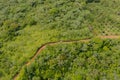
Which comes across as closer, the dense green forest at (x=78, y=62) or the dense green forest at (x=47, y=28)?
the dense green forest at (x=78, y=62)

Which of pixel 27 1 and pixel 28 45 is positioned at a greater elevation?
pixel 27 1

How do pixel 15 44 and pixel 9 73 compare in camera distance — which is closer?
pixel 9 73

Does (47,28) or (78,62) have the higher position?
(47,28)

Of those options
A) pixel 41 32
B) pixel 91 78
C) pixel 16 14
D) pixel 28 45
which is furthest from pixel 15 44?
Result: pixel 91 78

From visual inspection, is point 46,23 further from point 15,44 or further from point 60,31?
point 15,44

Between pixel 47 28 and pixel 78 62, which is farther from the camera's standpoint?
pixel 47 28

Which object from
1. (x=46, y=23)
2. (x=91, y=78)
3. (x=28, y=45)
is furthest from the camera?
(x=46, y=23)

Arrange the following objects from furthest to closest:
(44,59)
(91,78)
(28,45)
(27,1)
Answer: (27,1)
(28,45)
(44,59)
(91,78)

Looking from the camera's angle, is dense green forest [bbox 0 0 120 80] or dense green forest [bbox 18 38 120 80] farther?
dense green forest [bbox 0 0 120 80]
